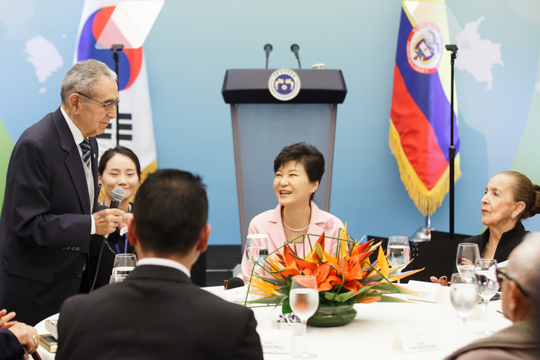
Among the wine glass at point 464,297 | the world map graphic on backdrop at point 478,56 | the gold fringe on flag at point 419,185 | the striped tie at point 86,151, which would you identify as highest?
the world map graphic on backdrop at point 478,56

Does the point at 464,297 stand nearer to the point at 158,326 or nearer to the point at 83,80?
the point at 158,326

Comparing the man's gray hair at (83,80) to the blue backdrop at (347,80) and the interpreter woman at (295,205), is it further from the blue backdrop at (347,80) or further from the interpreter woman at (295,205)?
the blue backdrop at (347,80)

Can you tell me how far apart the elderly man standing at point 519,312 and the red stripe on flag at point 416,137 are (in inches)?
146

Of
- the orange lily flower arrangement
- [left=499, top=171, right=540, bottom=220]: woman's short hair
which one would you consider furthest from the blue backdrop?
the orange lily flower arrangement

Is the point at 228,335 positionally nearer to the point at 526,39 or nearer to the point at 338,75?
the point at 338,75

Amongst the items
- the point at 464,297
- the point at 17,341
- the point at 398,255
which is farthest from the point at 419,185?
the point at 17,341

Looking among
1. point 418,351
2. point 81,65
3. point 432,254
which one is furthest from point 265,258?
point 432,254

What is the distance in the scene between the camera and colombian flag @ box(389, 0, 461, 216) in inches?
172

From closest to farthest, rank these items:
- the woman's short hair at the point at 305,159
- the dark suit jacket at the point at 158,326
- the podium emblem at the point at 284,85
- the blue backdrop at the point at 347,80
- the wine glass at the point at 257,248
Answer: the dark suit jacket at the point at 158,326 < the wine glass at the point at 257,248 < the woman's short hair at the point at 305,159 < the podium emblem at the point at 284,85 < the blue backdrop at the point at 347,80

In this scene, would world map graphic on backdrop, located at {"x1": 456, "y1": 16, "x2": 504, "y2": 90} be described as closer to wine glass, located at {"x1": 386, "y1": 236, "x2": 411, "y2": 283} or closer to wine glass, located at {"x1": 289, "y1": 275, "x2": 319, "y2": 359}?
wine glass, located at {"x1": 386, "y1": 236, "x2": 411, "y2": 283}

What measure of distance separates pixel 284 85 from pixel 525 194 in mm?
1416

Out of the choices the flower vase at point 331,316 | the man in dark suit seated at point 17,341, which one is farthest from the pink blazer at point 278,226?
the man in dark suit seated at point 17,341

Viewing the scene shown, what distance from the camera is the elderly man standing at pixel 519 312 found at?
0.76m

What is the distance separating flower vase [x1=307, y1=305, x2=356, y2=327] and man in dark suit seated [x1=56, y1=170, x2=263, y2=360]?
62 centimetres
